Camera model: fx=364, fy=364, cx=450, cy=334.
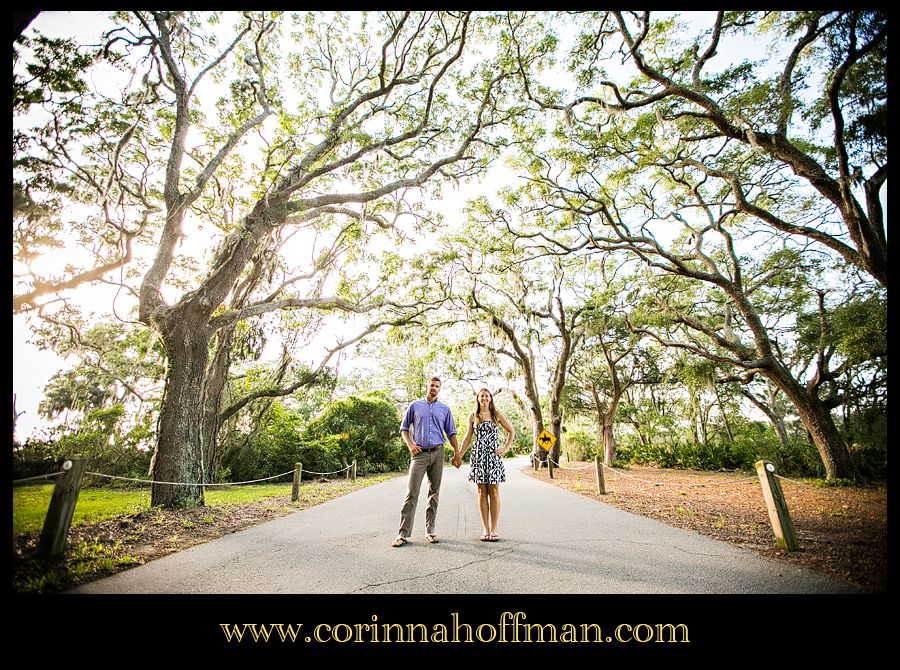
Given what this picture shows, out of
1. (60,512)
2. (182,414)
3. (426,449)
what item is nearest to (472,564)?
(426,449)

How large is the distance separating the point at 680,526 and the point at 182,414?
8888 millimetres

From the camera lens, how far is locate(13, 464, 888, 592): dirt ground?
338 cm

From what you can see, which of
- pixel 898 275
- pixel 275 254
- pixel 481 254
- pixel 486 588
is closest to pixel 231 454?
pixel 275 254

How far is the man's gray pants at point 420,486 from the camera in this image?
463cm

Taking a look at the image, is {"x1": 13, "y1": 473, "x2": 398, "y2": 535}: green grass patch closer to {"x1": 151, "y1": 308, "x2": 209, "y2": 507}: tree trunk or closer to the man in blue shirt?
{"x1": 151, "y1": 308, "x2": 209, "y2": 507}: tree trunk

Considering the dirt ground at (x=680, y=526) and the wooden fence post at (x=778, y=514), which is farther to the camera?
the wooden fence post at (x=778, y=514)

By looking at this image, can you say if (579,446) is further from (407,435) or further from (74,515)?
(74,515)

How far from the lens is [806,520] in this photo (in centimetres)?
560

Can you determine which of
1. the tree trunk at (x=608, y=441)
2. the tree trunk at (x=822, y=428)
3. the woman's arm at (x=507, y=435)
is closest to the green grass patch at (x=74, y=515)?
the woman's arm at (x=507, y=435)

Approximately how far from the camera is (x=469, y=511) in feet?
23.8

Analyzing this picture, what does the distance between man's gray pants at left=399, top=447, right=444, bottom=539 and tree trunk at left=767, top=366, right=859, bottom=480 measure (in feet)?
37.4

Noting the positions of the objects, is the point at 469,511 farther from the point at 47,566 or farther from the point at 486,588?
the point at 47,566

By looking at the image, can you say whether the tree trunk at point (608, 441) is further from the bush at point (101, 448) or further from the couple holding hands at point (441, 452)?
the bush at point (101, 448)
